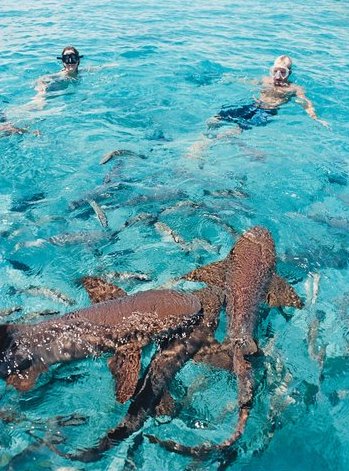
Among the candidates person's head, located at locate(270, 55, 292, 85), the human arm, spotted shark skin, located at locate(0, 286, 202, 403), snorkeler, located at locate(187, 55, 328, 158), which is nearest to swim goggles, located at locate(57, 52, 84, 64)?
snorkeler, located at locate(187, 55, 328, 158)

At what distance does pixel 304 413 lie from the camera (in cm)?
518

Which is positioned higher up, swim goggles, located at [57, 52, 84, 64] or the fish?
swim goggles, located at [57, 52, 84, 64]

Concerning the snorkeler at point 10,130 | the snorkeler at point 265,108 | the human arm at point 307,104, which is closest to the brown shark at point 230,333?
the snorkeler at point 265,108

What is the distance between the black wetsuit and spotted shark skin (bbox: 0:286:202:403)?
26.7 ft

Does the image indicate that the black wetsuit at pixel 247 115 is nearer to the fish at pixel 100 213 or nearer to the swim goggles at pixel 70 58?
the swim goggles at pixel 70 58

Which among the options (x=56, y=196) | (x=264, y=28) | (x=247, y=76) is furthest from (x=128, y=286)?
(x=264, y=28)

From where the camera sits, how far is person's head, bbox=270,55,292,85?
43.1 feet

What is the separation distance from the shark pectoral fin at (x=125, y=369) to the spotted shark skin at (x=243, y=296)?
1.76ft

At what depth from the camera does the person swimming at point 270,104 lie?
1270cm

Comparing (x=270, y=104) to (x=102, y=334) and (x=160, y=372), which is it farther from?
(x=160, y=372)

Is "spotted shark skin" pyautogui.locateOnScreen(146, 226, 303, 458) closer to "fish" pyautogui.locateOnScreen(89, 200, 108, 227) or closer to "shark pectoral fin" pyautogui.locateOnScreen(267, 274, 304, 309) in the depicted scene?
"shark pectoral fin" pyautogui.locateOnScreen(267, 274, 304, 309)

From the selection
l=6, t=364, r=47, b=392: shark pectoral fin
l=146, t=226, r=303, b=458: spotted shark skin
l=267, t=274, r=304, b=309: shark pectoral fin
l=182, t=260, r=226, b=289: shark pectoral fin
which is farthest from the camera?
l=182, t=260, r=226, b=289: shark pectoral fin

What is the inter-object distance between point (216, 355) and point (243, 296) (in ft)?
3.20

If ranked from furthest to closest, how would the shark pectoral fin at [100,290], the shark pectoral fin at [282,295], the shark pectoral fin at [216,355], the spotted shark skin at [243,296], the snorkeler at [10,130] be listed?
the snorkeler at [10,130] → the shark pectoral fin at [282,295] → the shark pectoral fin at [100,290] → the shark pectoral fin at [216,355] → the spotted shark skin at [243,296]
